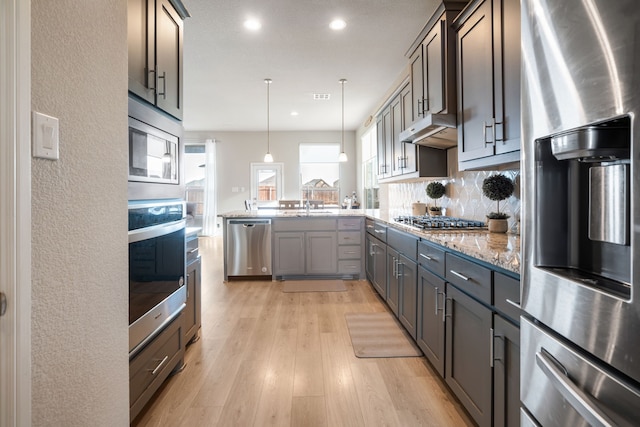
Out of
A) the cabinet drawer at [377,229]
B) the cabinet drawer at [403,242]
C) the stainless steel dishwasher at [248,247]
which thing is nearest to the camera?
the cabinet drawer at [403,242]

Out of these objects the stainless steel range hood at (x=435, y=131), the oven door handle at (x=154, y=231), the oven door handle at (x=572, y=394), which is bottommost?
the oven door handle at (x=572, y=394)

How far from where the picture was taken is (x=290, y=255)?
13.5 ft

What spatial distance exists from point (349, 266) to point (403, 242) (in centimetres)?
182

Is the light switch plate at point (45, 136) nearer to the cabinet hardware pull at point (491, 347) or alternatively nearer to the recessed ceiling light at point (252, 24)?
the cabinet hardware pull at point (491, 347)

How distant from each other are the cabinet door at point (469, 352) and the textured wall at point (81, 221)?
4.57 feet

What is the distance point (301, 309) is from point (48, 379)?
243cm

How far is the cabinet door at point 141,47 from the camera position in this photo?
1.42 meters

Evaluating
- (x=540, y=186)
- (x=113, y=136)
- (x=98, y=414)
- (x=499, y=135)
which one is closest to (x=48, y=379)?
(x=98, y=414)

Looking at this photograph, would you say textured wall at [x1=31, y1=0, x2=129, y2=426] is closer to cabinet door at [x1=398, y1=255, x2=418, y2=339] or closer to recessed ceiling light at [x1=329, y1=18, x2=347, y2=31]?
cabinet door at [x1=398, y1=255, x2=418, y2=339]

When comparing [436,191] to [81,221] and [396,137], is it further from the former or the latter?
[81,221]

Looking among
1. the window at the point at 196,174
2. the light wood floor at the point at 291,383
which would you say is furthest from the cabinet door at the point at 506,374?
the window at the point at 196,174

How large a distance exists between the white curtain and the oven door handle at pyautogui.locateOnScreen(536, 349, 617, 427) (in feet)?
27.2

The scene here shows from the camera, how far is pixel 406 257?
237 centimetres

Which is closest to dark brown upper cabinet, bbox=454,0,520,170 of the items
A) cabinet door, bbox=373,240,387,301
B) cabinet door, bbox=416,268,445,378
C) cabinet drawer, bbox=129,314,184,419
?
cabinet door, bbox=416,268,445,378
